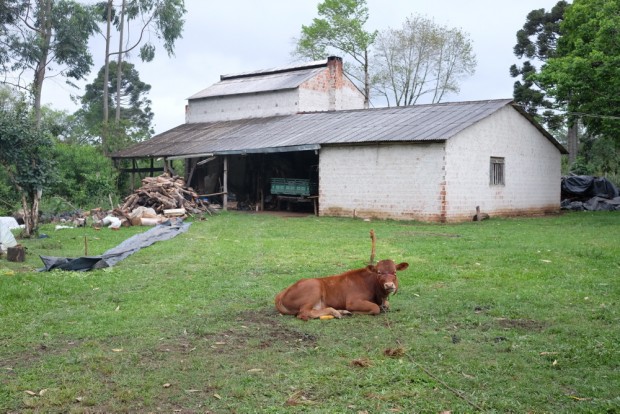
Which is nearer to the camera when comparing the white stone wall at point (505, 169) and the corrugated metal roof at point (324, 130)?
the white stone wall at point (505, 169)

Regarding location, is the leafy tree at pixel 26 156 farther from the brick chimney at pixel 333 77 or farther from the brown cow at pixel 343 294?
the brick chimney at pixel 333 77

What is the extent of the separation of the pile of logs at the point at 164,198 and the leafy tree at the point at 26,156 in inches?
249

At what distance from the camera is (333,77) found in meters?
33.2

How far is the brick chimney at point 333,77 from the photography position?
33.0m

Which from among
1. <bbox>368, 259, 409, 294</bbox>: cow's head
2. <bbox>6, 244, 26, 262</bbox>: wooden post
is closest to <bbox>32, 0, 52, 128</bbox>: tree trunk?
<bbox>6, 244, 26, 262</bbox>: wooden post

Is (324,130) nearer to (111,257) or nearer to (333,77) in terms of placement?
(333,77)

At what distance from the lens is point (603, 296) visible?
306 inches

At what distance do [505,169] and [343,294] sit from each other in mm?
17602

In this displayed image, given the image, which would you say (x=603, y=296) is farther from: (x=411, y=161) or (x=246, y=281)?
(x=411, y=161)

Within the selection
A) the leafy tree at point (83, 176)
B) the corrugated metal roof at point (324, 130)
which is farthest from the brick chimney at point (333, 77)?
the leafy tree at point (83, 176)

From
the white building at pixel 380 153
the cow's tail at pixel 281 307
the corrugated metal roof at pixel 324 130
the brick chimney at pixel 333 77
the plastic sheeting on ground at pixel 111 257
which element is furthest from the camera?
the brick chimney at pixel 333 77

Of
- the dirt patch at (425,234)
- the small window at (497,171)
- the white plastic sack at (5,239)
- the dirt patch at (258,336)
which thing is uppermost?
the small window at (497,171)

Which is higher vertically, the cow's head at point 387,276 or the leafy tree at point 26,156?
the leafy tree at point 26,156

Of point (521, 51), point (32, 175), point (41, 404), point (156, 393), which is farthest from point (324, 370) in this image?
point (521, 51)
